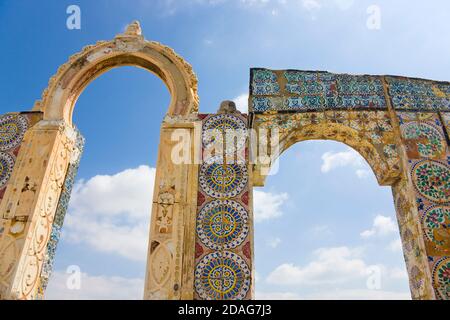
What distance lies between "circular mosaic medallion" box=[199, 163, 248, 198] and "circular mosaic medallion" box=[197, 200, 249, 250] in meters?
0.16

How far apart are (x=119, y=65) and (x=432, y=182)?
5600 millimetres

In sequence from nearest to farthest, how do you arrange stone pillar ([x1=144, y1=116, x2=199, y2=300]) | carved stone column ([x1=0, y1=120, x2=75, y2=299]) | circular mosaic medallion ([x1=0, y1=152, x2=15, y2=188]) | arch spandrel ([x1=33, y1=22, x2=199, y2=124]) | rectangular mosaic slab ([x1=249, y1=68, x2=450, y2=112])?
stone pillar ([x1=144, y1=116, x2=199, y2=300])
carved stone column ([x1=0, y1=120, x2=75, y2=299])
circular mosaic medallion ([x1=0, y1=152, x2=15, y2=188])
arch spandrel ([x1=33, y1=22, x2=199, y2=124])
rectangular mosaic slab ([x1=249, y1=68, x2=450, y2=112])

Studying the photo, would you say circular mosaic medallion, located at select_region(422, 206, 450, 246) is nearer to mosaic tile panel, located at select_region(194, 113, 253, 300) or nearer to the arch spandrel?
mosaic tile panel, located at select_region(194, 113, 253, 300)

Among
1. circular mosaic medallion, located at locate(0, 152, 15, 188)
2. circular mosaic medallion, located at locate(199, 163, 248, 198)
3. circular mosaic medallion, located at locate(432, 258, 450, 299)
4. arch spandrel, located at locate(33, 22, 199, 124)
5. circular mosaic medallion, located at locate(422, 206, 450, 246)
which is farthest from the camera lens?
arch spandrel, located at locate(33, 22, 199, 124)

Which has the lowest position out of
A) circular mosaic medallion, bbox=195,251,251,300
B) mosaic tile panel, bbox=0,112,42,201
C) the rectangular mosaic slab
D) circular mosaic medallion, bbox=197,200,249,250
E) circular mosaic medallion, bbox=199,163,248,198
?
circular mosaic medallion, bbox=195,251,251,300

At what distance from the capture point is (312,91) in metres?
6.33

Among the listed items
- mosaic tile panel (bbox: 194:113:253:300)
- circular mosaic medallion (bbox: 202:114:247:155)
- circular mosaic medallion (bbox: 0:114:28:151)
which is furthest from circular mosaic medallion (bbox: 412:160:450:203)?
circular mosaic medallion (bbox: 0:114:28:151)

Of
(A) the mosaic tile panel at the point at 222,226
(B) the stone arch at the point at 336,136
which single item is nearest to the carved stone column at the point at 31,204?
(A) the mosaic tile panel at the point at 222,226

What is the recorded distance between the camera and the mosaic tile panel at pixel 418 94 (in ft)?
20.4

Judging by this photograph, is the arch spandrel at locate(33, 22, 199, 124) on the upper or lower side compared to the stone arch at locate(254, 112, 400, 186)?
upper

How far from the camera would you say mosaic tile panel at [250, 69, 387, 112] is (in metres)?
6.15

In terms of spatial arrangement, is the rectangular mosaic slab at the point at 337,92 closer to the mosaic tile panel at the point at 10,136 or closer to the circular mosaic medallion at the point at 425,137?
the circular mosaic medallion at the point at 425,137

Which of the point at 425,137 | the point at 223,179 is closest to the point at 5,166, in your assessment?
the point at 223,179

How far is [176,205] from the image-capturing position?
16.7 feet
